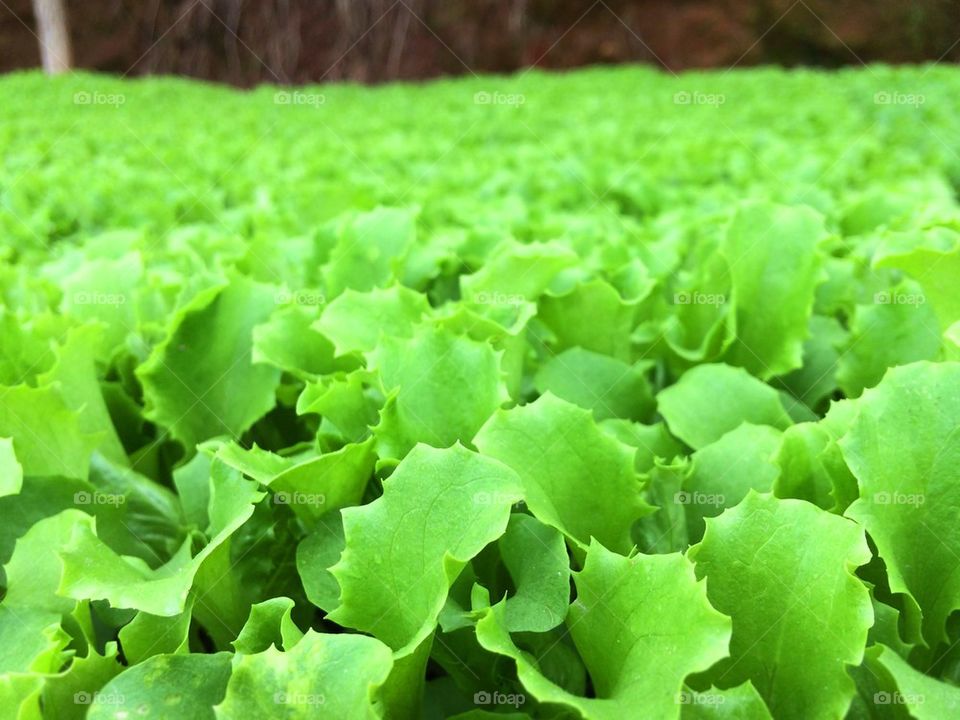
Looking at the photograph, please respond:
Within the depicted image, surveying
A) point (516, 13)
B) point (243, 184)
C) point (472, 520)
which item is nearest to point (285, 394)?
point (472, 520)

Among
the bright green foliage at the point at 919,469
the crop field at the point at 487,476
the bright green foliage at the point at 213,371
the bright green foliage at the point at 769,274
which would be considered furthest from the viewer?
the bright green foliage at the point at 769,274

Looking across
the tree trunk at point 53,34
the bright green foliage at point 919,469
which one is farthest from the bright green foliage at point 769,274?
the tree trunk at point 53,34

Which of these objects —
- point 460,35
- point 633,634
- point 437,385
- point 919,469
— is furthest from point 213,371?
point 460,35

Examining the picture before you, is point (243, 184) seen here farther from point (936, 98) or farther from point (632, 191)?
point (936, 98)

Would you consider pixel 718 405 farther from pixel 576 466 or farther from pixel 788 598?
pixel 788 598

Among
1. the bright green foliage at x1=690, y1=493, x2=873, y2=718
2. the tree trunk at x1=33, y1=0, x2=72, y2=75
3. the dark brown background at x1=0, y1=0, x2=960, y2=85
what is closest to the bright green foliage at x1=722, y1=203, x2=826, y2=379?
A: the bright green foliage at x1=690, y1=493, x2=873, y2=718

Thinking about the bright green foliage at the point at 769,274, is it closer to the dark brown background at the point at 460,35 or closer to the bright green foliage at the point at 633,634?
the bright green foliage at the point at 633,634

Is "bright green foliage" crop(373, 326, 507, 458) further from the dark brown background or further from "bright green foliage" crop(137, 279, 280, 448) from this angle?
the dark brown background
